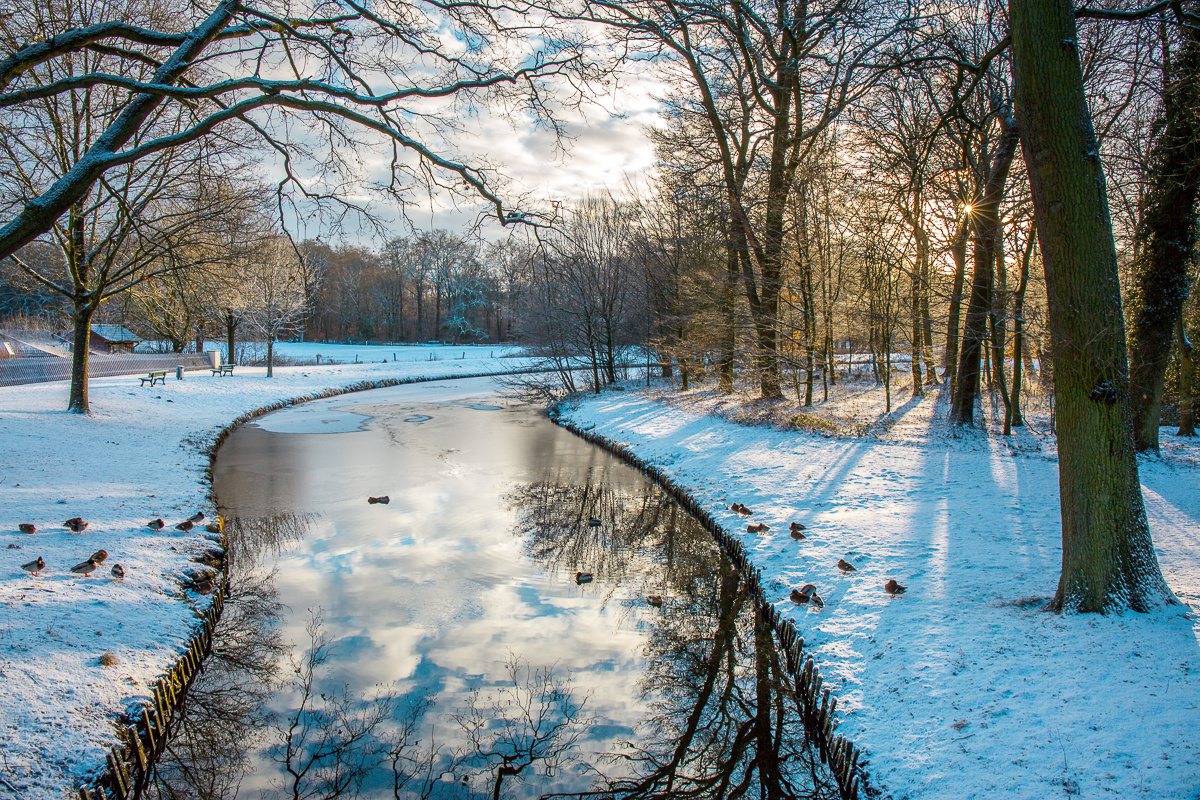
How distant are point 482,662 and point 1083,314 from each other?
5.07 metres

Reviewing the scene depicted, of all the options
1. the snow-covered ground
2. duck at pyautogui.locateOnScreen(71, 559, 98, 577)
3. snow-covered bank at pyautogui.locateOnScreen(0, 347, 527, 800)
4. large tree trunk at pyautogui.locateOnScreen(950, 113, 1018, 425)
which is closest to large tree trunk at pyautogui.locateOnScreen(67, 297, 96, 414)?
snow-covered bank at pyautogui.locateOnScreen(0, 347, 527, 800)

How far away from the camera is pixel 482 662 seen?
5355mm

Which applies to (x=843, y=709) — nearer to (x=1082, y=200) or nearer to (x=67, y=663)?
(x=1082, y=200)

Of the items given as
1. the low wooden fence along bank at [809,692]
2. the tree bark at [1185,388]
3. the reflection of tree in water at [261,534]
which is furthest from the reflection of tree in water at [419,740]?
the tree bark at [1185,388]

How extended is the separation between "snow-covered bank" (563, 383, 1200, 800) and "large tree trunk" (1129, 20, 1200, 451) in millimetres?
1178

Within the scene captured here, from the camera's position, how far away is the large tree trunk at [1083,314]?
4.00 metres

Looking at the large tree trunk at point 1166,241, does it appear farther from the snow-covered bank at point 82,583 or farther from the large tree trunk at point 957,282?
the snow-covered bank at point 82,583

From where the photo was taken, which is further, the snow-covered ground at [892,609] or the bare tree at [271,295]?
the bare tree at [271,295]

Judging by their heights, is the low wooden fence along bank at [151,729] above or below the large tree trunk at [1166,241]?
below

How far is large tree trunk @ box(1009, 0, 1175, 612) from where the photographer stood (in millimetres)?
4004

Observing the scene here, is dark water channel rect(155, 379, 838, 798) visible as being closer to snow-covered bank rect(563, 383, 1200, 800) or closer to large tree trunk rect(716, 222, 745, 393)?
snow-covered bank rect(563, 383, 1200, 800)

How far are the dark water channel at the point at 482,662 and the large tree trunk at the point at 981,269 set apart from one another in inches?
238

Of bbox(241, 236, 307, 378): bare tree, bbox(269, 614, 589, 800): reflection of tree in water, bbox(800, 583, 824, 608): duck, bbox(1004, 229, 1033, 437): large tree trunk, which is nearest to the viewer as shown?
bbox(269, 614, 589, 800): reflection of tree in water

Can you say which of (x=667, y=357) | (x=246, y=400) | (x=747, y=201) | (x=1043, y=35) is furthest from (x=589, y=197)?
(x=1043, y=35)
